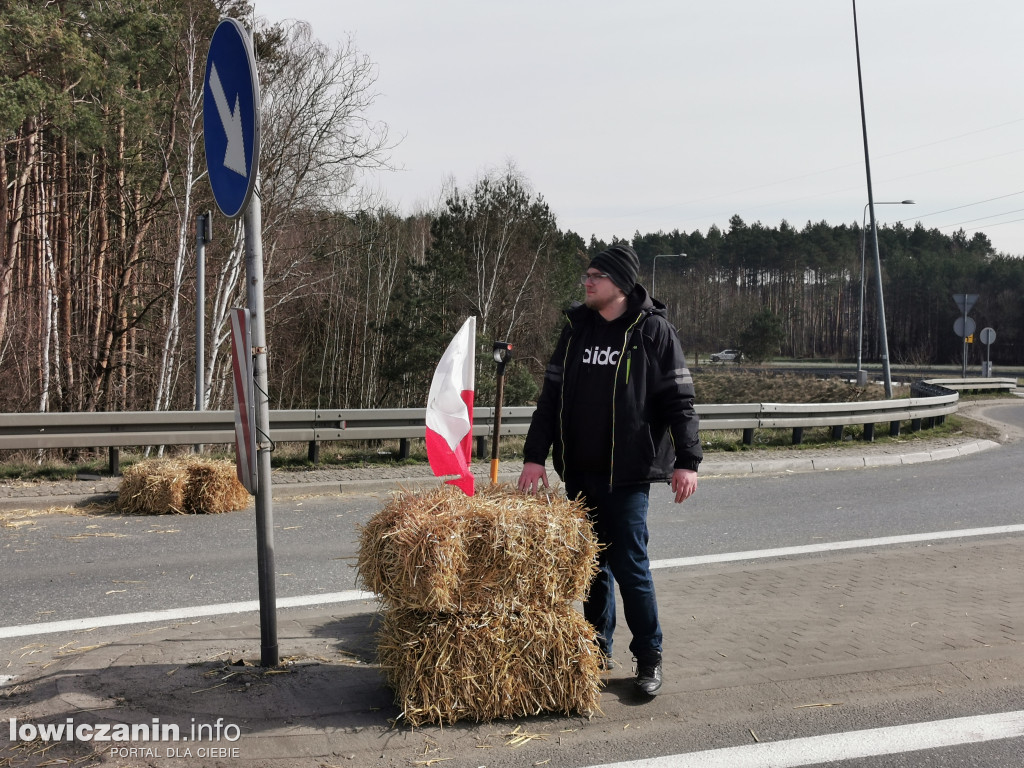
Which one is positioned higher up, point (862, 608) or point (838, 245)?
point (838, 245)

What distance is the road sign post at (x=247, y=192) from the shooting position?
13.0 ft

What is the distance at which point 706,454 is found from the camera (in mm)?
13695

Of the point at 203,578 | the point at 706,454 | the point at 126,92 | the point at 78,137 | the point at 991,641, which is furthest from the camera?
the point at 126,92

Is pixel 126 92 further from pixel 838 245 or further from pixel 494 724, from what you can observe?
pixel 838 245

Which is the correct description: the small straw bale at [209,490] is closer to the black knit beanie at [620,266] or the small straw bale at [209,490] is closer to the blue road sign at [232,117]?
the blue road sign at [232,117]

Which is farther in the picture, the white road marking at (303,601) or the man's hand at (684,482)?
the white road marking at (303,601)

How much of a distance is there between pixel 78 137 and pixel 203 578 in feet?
39.5

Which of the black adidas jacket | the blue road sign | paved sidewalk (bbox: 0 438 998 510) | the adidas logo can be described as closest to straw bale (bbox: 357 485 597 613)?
A: the black adidas jacket

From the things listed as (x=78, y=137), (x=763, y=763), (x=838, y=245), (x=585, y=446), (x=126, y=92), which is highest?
(x=838, y=245)

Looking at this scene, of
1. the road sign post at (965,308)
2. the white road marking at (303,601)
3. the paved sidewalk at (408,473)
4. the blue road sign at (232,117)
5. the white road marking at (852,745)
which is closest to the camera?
the white road marking at (852,745)

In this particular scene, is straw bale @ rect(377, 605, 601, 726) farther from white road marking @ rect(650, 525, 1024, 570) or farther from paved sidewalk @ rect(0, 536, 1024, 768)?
white road marking @ rect(650, 525, 1024, 570)

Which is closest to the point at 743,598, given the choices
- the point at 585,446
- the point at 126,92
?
the point at 585,446

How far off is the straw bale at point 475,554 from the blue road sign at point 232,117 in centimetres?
158

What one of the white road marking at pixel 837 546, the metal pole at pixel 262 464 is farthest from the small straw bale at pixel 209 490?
the metal pole at pixel 262 464
